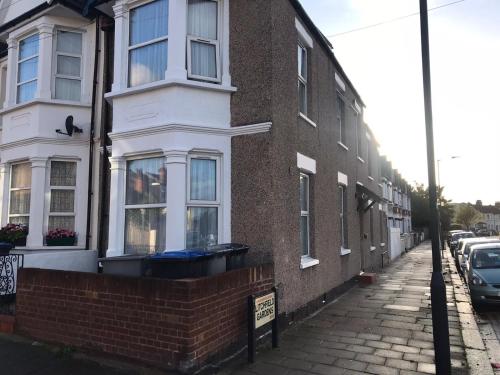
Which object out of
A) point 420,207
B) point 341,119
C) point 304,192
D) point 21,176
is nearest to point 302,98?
point 304,192

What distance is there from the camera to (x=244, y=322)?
19.2 feet

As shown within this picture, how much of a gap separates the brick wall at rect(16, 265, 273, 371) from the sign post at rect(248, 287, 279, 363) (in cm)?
34

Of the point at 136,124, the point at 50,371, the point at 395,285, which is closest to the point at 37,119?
the point at 136,124

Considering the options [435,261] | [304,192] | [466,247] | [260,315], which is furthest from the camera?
[466,247]

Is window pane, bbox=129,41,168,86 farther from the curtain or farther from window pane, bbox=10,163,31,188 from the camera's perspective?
window pane, bbox=10,163,31,188

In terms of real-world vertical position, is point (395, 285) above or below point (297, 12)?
below

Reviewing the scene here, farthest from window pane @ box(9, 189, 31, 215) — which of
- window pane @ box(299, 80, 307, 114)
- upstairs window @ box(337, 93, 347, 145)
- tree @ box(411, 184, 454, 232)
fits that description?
tree @ box(411, 184, 454, 232)

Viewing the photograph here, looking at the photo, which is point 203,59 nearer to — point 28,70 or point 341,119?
point 28,70

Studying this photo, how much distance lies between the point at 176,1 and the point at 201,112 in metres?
2.02

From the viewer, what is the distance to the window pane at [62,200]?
8812mm

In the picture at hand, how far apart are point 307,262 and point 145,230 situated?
323 cm

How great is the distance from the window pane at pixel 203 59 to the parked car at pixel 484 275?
7.89 m

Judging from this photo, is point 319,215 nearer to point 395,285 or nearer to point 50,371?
point 395,285

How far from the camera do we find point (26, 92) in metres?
9.45
